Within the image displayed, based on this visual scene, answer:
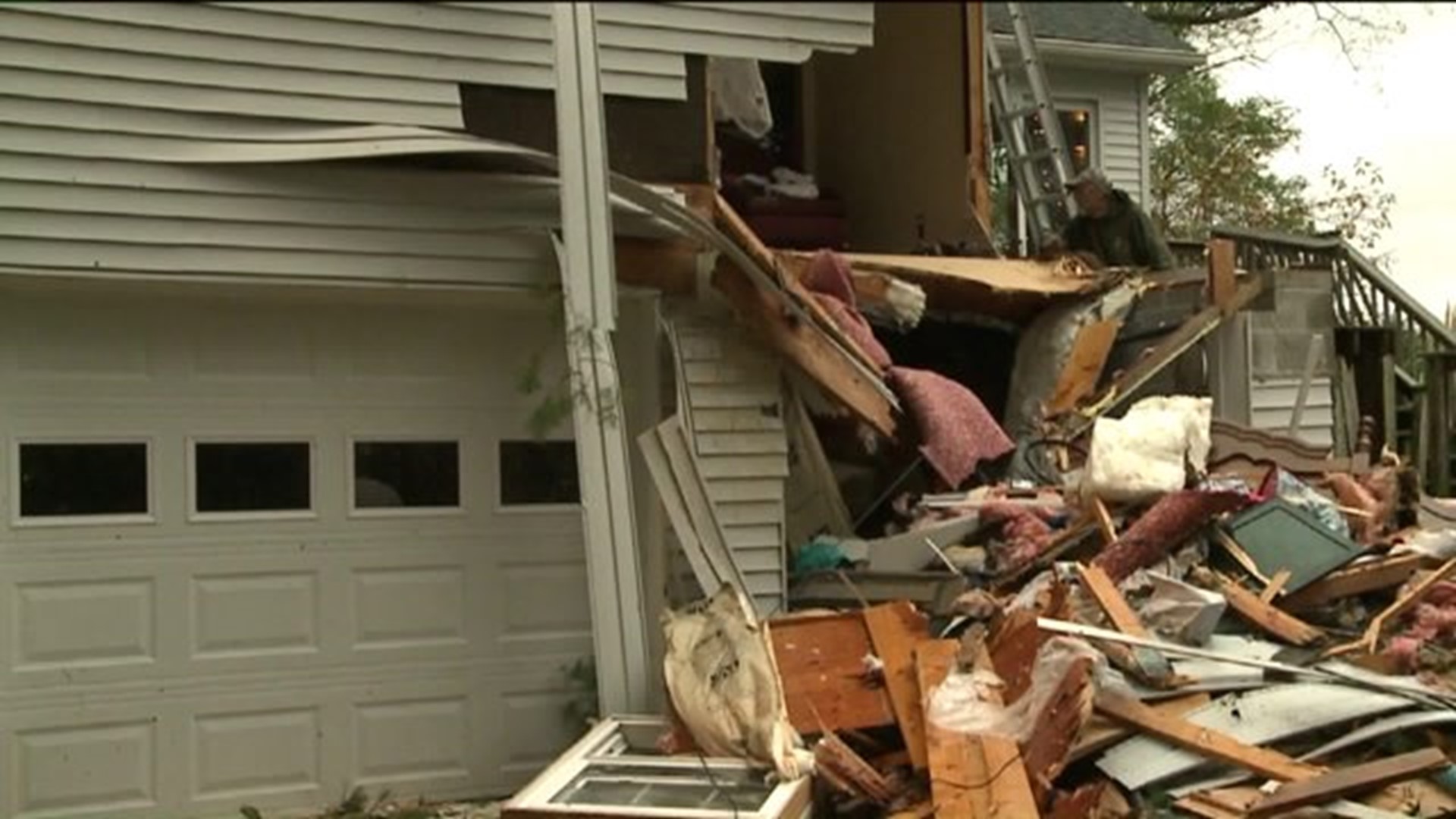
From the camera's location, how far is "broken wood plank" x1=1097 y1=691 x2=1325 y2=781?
5094 millimetres

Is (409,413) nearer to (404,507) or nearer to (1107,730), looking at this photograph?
(404,507)

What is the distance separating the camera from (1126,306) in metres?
8.27

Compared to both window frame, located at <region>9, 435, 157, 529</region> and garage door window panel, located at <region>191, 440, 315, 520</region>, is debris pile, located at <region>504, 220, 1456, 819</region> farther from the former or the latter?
window frame, located at <region>9, 435, 157, 529</region>

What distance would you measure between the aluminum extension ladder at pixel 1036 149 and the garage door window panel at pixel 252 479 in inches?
180

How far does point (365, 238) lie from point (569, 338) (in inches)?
37.4

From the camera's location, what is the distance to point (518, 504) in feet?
21.6

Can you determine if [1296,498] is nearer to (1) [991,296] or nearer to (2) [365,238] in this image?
(1) [991,296]

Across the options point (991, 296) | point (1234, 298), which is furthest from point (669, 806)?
point (1234, 298)

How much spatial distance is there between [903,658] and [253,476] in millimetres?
2749

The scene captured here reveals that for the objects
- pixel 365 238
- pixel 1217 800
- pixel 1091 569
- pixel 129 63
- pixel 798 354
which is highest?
pixel 129 63

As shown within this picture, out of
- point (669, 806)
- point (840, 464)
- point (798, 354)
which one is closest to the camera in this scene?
point (669, 806)

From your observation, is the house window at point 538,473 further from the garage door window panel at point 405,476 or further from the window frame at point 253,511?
the window frame at point 253,511

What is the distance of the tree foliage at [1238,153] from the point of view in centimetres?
311

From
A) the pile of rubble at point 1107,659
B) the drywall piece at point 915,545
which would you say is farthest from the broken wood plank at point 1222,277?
the drywall piece at point 915,545
